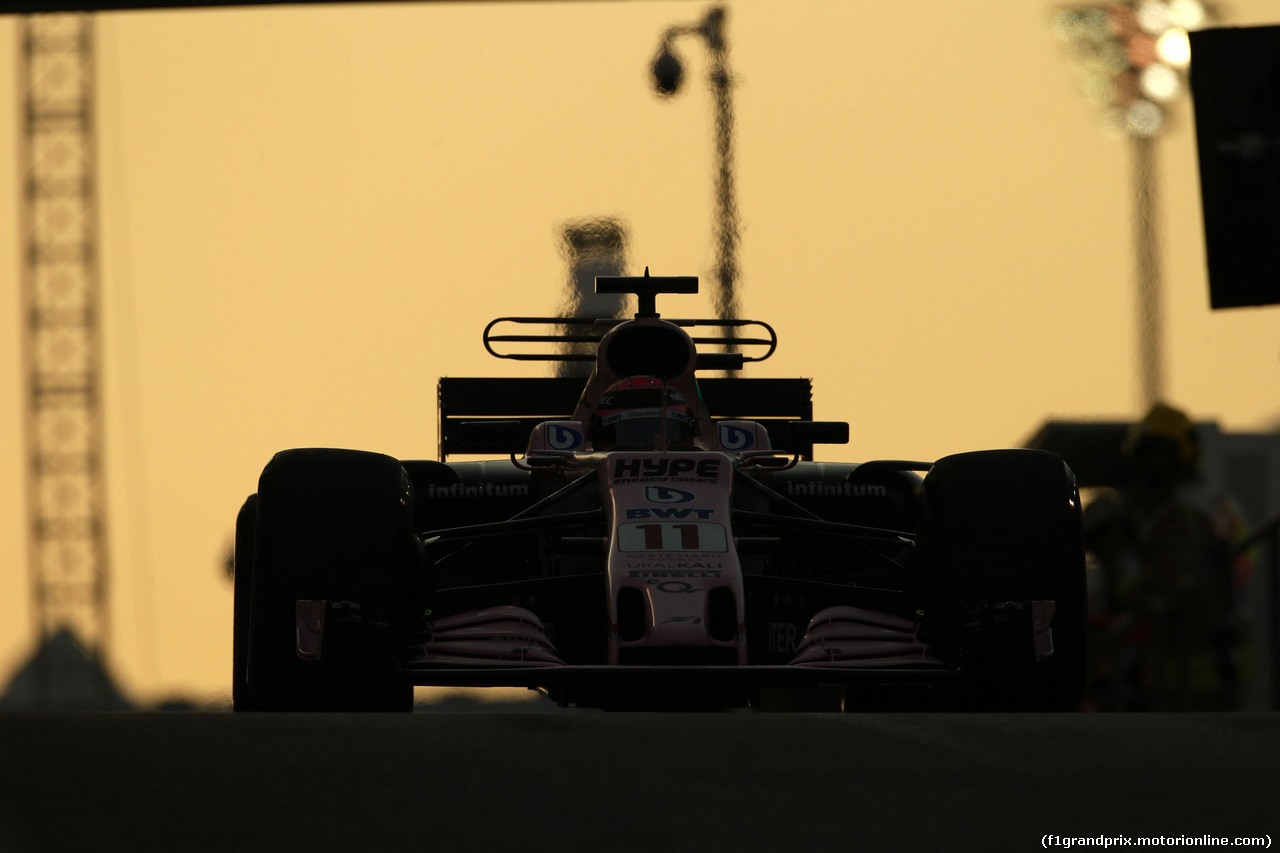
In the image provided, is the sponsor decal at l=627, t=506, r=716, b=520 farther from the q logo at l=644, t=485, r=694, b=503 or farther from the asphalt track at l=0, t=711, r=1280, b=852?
the asphalt track at l=0, t=711, r=1280, b=852

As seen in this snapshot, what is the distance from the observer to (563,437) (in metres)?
7.56

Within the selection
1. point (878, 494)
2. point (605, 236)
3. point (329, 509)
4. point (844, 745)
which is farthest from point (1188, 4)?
point (844, 745)

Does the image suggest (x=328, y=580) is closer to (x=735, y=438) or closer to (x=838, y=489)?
(x=838, y=489)

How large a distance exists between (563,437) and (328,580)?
218 centimetres

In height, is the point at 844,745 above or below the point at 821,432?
below

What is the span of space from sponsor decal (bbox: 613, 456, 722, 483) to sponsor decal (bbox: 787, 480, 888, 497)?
39.9 inches

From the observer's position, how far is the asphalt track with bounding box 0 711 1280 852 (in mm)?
2805

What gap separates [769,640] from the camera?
6.51 m

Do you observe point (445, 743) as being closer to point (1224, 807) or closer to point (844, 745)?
point (844, 745)

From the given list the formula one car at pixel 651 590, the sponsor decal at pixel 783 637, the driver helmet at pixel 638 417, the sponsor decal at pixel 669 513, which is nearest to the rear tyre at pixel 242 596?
the formula one car at pixel 651 590

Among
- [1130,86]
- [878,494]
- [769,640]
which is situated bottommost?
[769,640]

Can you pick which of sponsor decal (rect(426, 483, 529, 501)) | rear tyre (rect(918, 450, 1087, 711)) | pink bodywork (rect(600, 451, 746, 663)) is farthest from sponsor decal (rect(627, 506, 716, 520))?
sponsor decal (rect(426, 483, 529, 501))

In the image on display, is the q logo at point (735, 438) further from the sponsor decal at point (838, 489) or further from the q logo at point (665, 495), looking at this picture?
the q logo at point (665, 495)

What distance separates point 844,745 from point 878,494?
3.76 meters
